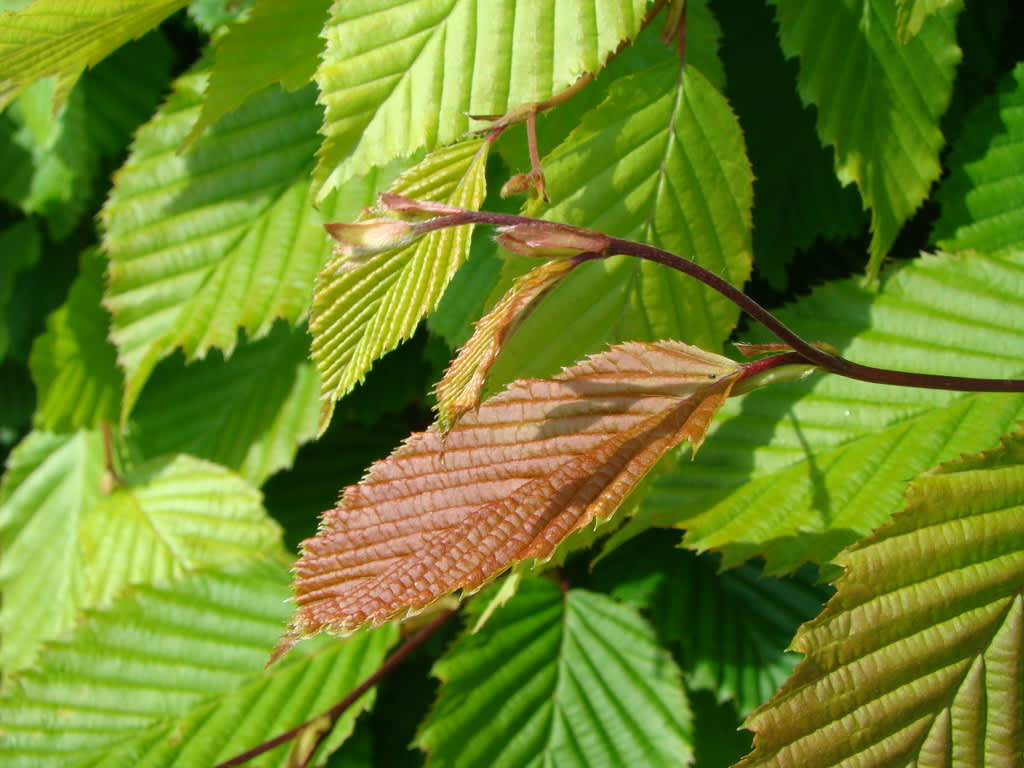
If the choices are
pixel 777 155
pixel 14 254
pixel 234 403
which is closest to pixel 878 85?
pixel 777 155

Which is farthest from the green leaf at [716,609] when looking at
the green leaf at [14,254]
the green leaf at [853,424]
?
the green leaf at [14,254]

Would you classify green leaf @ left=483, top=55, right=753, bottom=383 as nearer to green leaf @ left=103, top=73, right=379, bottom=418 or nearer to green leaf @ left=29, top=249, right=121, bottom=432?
green leaf @ left=103, top=73, right=379, bottom=418

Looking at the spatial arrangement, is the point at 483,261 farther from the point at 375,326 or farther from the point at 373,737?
the point at 373,737

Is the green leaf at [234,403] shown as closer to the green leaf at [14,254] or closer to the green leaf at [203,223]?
the green leaf at [203,223]

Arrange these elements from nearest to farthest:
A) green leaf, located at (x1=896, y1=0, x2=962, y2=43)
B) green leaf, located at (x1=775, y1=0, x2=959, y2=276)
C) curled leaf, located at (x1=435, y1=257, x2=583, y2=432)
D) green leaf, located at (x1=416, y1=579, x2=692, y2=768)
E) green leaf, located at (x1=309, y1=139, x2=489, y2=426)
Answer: curled leaf, located at (x1=435, y1=257, x2=583, y2=432)
green leaf, located at (x1=309, y1=139, x2=489, y2=426)
green leaf, located at (x1=896, y1=0, x2=962, y2=43)
green leaf, located at (x1=775, y1=0, x2=959, y2=276)
green leaf, located at (x1=416, y1=579, x2=692, y2=768)

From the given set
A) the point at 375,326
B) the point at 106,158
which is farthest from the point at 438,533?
the point at 106,158

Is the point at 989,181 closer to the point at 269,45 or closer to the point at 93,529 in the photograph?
the point at 269,45

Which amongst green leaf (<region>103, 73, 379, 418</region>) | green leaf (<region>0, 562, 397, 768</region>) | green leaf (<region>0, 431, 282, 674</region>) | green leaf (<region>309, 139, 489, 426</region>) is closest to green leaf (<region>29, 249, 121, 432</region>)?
green leaf (<region>0, 431, 282, 674</region>)
